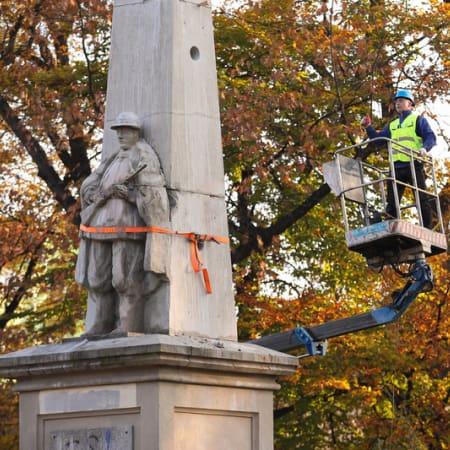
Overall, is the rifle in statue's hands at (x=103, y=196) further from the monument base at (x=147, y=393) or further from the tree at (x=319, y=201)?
the tree at (x=319, y=201)

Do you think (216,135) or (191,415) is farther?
(216,135)

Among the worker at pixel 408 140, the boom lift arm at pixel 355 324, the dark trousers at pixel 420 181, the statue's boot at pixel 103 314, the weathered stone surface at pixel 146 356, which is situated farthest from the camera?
the boom lift arm at pixel 355 324

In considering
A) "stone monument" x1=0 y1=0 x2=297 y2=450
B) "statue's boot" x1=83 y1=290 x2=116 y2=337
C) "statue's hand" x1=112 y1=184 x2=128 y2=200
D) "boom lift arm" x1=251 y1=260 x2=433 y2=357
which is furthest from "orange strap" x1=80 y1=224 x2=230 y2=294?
"boom lift arm" x1=251 y1=260 x2=433 y2=357

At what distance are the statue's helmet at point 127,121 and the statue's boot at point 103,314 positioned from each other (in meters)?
1.33

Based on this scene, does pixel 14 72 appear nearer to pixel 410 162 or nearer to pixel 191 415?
pixel 410 162

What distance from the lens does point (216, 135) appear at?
11125 millimetres

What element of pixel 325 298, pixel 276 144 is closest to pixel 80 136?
pixel 276 144

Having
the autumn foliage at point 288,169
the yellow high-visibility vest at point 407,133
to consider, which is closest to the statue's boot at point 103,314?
the yellow high-visibility vest at point 407,133

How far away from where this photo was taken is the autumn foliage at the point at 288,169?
2238cm

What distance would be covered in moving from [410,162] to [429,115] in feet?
31.4

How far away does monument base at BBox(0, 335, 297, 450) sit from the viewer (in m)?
9.75

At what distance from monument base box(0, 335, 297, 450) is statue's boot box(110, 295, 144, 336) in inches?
11.8

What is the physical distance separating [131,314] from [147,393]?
0.78m

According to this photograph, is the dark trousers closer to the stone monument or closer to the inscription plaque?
the stone monument
